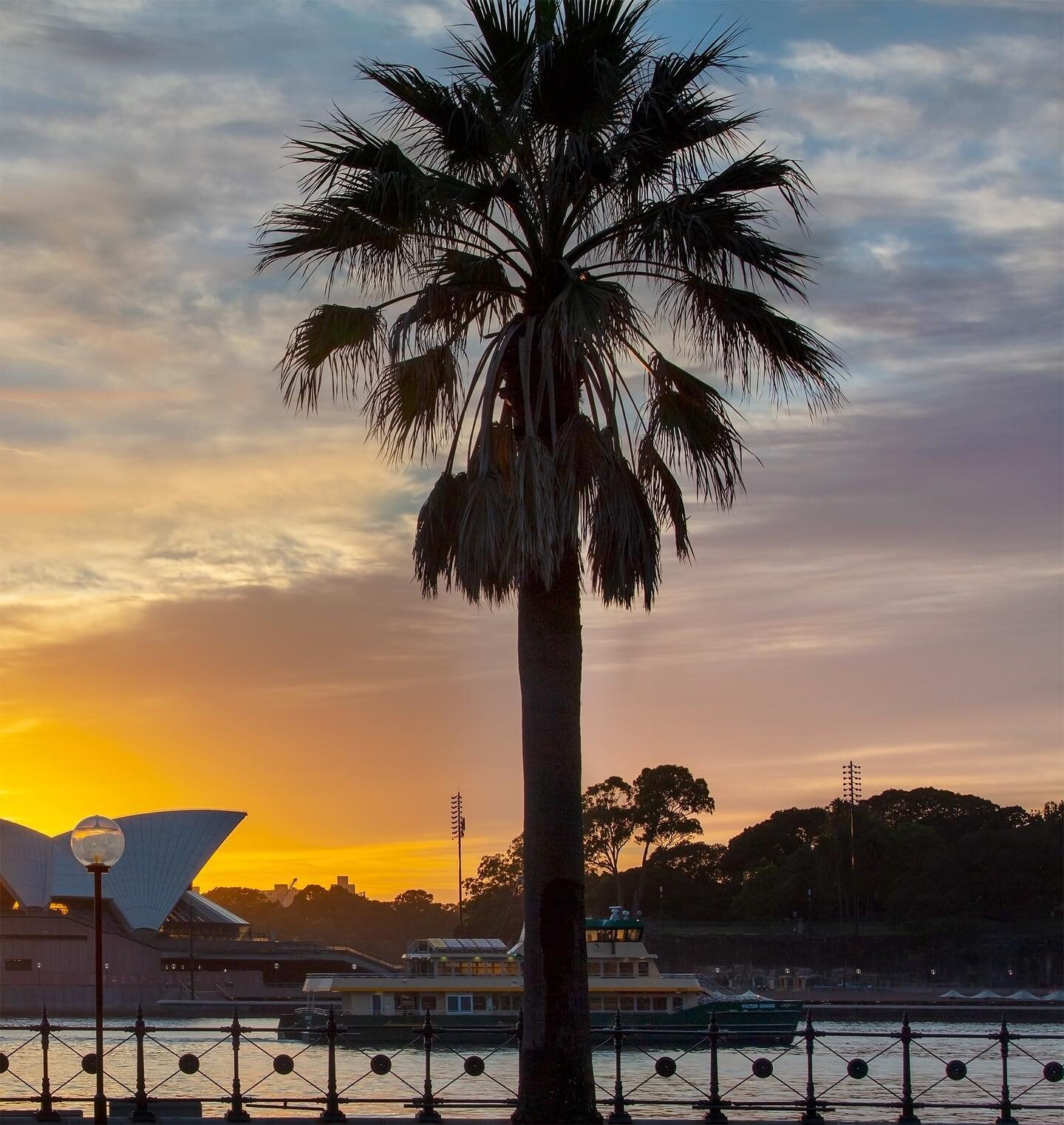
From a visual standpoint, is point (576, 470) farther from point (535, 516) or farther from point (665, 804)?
point (665, 804)

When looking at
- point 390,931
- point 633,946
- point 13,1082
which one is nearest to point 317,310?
point 13,1082

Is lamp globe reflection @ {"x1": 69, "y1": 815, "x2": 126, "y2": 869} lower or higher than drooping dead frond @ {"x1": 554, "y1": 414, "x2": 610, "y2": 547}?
lower

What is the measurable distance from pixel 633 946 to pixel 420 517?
37.0 metres

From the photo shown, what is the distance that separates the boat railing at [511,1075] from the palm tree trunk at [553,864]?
1.19m

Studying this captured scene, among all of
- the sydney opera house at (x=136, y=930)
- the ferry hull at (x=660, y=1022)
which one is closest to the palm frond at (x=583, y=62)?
the ferry hull at (x=660, y=1022)

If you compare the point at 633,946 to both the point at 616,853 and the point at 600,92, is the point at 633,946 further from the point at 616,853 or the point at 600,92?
the point at 616,853

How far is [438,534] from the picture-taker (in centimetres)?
1431

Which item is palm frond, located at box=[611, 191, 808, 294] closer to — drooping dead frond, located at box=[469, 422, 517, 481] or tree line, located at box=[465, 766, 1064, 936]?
drooping dead frond, located at box=[469, 422, 517, 481]

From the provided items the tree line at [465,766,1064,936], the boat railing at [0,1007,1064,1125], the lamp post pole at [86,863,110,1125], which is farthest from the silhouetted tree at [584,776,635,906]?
the lamp post pole at [86,863,110,1125]

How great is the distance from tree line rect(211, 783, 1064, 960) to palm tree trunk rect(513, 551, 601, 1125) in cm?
8725

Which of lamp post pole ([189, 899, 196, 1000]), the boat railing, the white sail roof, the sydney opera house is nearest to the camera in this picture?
the boat railing

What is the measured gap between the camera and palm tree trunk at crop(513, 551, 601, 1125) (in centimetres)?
1248

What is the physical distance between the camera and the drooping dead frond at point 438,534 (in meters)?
14.3

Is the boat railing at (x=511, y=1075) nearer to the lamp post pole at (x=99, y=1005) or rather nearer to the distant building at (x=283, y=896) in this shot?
the lamp post pole at (x=99, y=1005)
